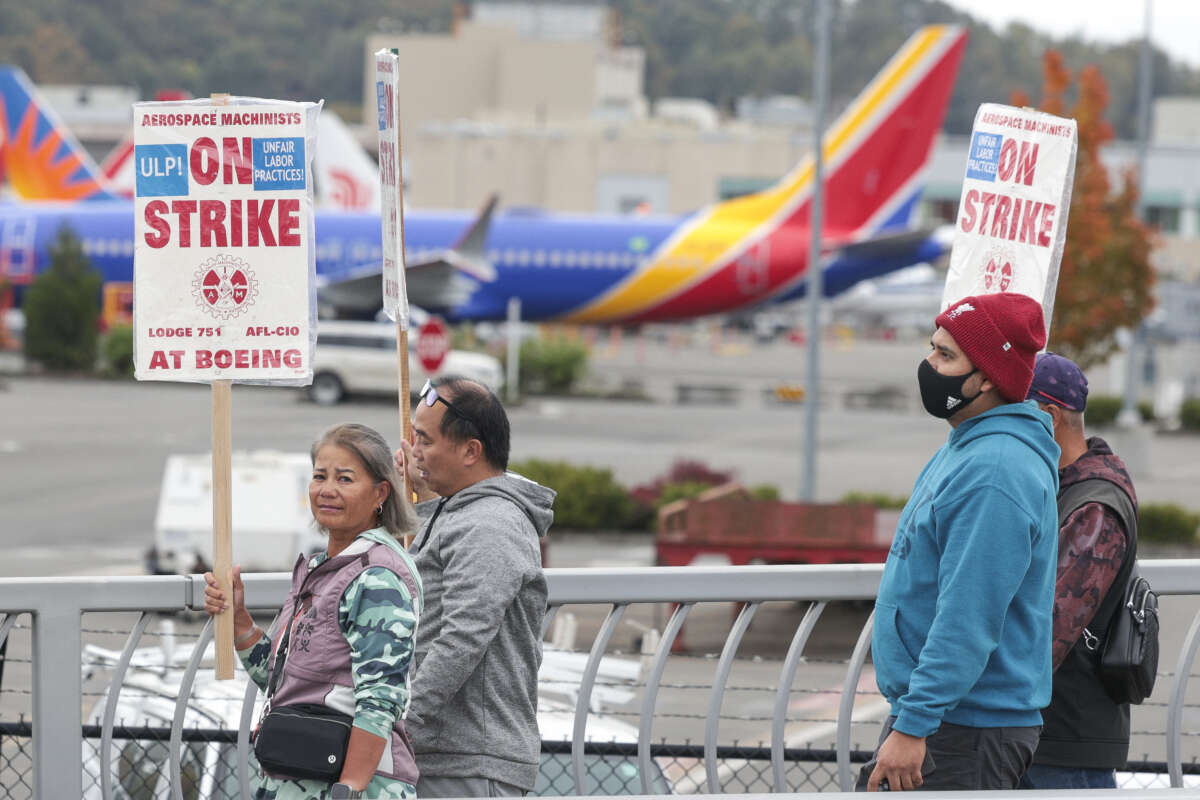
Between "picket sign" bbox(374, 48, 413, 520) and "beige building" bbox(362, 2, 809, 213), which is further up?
"beige building" bbox(362, 2, 809, 213)

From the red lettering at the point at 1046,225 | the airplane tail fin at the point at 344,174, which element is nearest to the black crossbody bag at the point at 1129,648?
the red lettering at the point at 1046,225

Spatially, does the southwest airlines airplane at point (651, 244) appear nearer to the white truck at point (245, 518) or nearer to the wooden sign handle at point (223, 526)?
the white truck at point (245, 518)

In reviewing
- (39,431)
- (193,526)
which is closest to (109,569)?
(193,526)

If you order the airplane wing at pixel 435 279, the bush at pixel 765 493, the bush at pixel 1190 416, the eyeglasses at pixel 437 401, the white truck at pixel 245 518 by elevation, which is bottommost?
the bush at pixel 1190 416

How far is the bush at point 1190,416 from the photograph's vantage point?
33.4m

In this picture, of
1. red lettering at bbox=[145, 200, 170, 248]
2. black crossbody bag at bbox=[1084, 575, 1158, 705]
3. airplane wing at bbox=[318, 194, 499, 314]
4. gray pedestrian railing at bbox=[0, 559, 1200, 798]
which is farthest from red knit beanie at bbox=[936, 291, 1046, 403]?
airplane wing at bbox=[318, 194, 499, 314]

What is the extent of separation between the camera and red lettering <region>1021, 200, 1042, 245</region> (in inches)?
205

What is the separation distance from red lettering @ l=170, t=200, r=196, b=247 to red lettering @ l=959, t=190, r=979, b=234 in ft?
7.89

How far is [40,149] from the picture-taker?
49531 mm

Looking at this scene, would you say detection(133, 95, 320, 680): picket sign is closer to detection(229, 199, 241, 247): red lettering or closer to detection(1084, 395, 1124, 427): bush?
detection(229, 199, 241, 247): red lettering

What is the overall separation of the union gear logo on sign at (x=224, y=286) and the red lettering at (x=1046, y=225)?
2415 millimetres

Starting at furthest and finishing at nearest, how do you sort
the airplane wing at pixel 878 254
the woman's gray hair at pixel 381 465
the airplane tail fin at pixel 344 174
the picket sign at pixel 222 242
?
the airplane tail fin at pixel 344 174 → the airplane wing at pixel 878 254 → the picket sign at pixel 222 242 → the woman's gray hair at pixel 381 465

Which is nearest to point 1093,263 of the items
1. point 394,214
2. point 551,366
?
point 551,366

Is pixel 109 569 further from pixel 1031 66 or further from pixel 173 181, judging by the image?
pixel 1031 66
